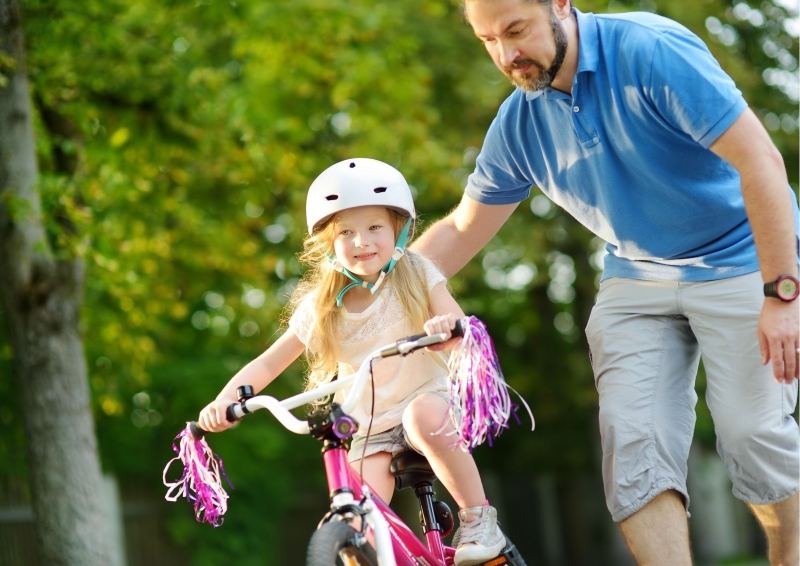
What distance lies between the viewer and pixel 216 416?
401 cm

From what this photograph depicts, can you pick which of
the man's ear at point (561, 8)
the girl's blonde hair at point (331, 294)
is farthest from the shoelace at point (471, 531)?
the man's ear at point (561, 8)

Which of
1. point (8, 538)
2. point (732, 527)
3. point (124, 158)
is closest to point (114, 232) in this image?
point (124, 158)

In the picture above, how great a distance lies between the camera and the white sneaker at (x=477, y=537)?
4.18 m

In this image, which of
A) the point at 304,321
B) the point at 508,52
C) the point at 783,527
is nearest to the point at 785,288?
the point at 783,527

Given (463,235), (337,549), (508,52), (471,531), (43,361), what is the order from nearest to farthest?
1. (337,549)
2. (508,52)
3. (471,531)
4. (463,235)
5. (43,361)

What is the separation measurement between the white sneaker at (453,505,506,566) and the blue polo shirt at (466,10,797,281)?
0.94 m

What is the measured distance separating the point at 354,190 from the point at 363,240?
163mm

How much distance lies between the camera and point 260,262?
41.9ft

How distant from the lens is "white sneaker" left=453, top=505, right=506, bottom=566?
4184 mm

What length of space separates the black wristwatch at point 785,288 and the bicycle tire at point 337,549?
1375 mm

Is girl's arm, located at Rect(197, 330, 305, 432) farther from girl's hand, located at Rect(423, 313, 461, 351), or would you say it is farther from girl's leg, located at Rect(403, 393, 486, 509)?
girl's hand, located at Rect(423, 313, 461, 351)

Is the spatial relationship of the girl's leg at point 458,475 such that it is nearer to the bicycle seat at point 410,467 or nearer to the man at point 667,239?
the bicycle seat at point 410,467

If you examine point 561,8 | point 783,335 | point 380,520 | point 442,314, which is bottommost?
point 380,520

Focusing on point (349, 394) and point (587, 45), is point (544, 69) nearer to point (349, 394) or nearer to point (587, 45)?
point (587, 45)
